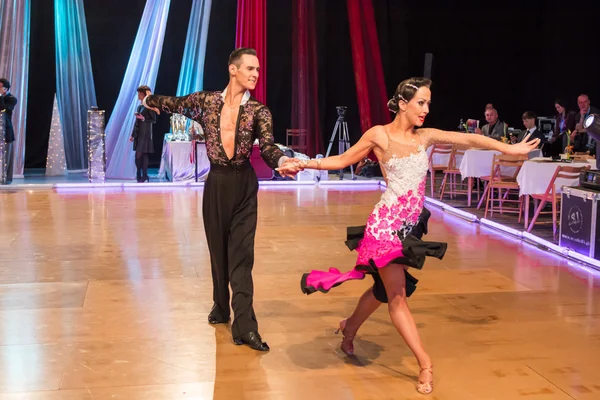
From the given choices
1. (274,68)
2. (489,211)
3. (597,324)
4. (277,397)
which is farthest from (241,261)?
(274,68)

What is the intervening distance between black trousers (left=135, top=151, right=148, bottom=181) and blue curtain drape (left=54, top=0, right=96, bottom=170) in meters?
1.55

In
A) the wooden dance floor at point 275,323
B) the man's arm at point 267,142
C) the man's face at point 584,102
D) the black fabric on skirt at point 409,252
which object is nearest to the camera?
the black fabric on skirt at point 409,252

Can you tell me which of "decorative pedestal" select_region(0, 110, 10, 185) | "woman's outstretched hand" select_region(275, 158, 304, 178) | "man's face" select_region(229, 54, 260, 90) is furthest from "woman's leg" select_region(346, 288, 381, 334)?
"decorative pedestal" select_region(0, 110, 10, 185)

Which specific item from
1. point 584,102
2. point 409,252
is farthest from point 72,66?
point 409,252

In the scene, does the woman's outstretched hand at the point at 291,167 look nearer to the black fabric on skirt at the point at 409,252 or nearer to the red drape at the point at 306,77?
the black fabric on skirt at the point at 409,252

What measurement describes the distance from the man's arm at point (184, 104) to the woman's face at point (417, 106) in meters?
1.22

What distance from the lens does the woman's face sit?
12.6ft

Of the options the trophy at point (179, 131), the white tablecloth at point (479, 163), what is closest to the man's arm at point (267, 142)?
the white tablecloth at point (479, 163)

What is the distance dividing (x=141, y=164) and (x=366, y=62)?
4130 mm

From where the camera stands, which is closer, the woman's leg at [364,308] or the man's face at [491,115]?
the woman's leg at [364,308]

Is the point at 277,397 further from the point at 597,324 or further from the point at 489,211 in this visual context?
the point at 489,211

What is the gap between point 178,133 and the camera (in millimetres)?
12102

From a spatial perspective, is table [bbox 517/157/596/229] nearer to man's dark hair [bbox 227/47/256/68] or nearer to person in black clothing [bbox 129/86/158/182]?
man's dark hair [bbox 227/47/256/68]

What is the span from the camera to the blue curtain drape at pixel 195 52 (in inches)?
485
